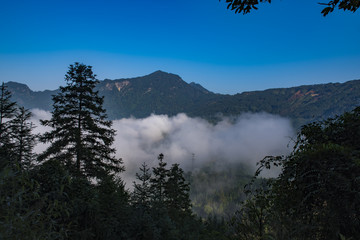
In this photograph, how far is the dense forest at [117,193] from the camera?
109 inches

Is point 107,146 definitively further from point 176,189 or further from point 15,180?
point 176,189

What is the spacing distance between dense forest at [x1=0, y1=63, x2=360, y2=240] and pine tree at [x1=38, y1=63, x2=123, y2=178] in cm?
6

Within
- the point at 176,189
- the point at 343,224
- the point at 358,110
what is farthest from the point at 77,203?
the point at 176,189

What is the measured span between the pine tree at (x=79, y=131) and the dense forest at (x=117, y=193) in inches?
2.5

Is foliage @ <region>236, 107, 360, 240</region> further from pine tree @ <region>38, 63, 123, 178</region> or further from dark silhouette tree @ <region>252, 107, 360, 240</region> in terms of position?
pine tree @ <region>38, 63, 123, 178</region>

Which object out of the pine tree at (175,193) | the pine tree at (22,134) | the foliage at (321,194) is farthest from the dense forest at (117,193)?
the pine tree at (175,193)

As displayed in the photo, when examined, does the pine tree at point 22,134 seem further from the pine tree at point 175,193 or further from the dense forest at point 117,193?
the pine tree at point 175,193

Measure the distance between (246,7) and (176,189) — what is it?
2636 centimetres

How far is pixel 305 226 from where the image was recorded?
279cm

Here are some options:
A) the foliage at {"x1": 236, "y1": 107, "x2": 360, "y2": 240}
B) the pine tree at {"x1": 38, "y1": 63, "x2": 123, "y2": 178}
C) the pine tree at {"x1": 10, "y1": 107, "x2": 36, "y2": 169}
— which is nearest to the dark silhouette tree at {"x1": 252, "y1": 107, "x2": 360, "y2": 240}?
the foliage at {"x1": 236, "y1": 107, "x2": 360, "y2": 240}

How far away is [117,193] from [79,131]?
20.5ft

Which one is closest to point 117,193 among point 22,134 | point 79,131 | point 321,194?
point 79,131

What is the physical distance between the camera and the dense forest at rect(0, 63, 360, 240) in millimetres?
2779

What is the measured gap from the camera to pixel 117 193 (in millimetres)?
9656
